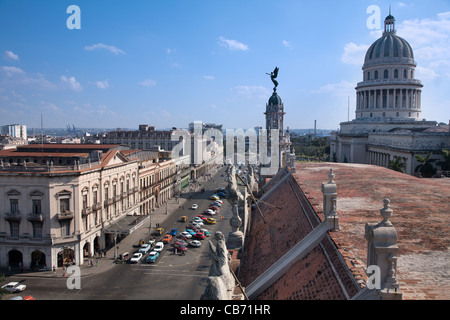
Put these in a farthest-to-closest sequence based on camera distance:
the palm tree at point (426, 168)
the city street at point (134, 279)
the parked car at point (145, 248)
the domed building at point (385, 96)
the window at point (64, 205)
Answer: the domed building at point (385, 96), the palm tree at point (426, 168), the parked car at point (145, 248), the window at point (64, 205), the city street at point (134, 279)

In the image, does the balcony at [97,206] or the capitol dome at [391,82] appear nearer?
the balcony at [97,206]

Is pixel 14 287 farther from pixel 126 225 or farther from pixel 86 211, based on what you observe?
pixel 126 225

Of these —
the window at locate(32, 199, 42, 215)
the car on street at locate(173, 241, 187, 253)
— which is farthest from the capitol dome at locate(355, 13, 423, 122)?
the window at locate(32, 199, 42, 215)

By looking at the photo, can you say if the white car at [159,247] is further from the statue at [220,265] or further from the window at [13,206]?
the statue at [220,265]

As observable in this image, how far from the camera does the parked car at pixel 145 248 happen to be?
4134 centimetres

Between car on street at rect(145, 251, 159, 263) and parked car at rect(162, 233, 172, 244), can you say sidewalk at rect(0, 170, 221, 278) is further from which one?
car on street at rect(145, 251, 159, 263)

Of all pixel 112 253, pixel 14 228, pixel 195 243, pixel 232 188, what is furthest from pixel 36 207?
pixel 232 188

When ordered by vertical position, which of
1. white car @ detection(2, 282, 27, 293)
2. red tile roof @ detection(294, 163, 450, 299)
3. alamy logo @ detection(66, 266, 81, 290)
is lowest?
alamy logo @ detection(66, 266, 81, 290)

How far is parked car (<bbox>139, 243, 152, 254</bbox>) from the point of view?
41.3 metres

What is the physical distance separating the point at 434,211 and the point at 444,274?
7.99 meters

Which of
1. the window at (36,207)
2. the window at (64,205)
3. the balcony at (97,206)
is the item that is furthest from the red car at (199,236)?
the window at (36,207)

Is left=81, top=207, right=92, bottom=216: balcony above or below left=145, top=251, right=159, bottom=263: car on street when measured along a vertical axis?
above

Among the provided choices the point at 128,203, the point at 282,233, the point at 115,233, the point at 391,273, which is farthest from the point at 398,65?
the point at 391,273

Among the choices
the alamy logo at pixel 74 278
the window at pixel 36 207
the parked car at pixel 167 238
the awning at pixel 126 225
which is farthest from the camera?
the parked car at pixel 167 238
